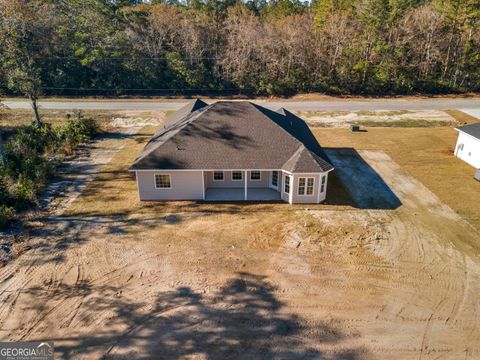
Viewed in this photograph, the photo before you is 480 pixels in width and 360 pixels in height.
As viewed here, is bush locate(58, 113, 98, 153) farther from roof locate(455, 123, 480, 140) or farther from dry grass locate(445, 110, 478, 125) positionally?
dry grass locate(445, 110, 478, 125)

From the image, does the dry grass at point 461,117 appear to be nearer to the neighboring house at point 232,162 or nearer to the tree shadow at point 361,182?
the tree shadow at point 361,182

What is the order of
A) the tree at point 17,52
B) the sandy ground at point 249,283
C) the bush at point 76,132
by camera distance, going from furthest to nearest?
1. the bush at point 76,132
2. the tree at point 17,52
3. the sandy ground at point 249,283

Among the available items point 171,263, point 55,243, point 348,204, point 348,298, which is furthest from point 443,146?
point 55,243

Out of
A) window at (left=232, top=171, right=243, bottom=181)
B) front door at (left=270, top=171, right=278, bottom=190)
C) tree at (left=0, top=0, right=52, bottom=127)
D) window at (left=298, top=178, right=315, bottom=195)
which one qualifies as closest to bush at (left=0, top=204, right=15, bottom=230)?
window at (left=232, top=171, right=243, bottom=181)

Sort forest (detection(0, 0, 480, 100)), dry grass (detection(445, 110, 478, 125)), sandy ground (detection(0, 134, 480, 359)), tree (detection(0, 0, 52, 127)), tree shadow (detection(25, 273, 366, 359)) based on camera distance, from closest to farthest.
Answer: tree shadow (detection(25, 273, 366, 359))
sandy ground (detection(0, 134, 480, 359))
tree (detection(0, 0, 52, 127))
dry grass (detection(445, 110, 478, 125))
forest (detection(0, 0, 480, 100))

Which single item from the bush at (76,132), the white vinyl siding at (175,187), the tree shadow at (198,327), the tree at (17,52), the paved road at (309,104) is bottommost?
the tree shadow at (198,327)

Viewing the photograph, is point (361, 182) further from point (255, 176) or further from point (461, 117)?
point (461, 117)

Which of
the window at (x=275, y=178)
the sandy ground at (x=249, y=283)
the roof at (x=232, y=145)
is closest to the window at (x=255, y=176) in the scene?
the window at (x=275, y=178)

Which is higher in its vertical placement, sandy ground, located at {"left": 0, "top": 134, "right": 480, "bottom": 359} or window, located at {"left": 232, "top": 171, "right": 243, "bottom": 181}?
window, located at {"left": 232, "top": 171, "right": 243, "bottom": 181}
